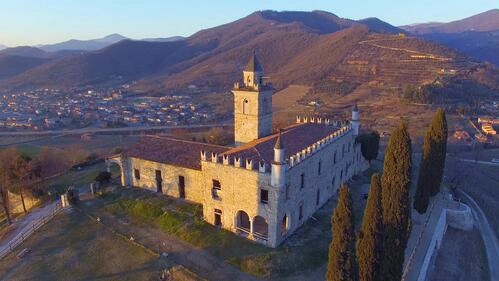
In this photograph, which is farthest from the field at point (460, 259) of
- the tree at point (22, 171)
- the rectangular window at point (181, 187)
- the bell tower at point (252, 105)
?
the tree at point (22, 171)

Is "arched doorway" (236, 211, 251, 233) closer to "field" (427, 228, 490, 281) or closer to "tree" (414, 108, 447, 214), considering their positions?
"field" (427, 228, 490, 281)

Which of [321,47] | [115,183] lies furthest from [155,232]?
[321,47]

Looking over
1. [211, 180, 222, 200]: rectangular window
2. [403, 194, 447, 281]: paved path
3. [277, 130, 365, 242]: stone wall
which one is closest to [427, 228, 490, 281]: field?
[403, 194, 447, 281]: paved path

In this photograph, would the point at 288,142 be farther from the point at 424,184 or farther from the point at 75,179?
the point at 75,179

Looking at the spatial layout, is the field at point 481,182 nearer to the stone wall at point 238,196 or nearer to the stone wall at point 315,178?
the stone wall at point 315,178

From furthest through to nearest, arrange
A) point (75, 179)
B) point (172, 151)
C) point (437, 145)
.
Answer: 1. point (75, 179)
2. point (172, 151)
3. point (437, 145)

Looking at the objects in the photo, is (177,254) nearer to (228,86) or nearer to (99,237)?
(99,237)

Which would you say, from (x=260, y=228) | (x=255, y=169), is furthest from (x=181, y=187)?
(x=255, y=169)
